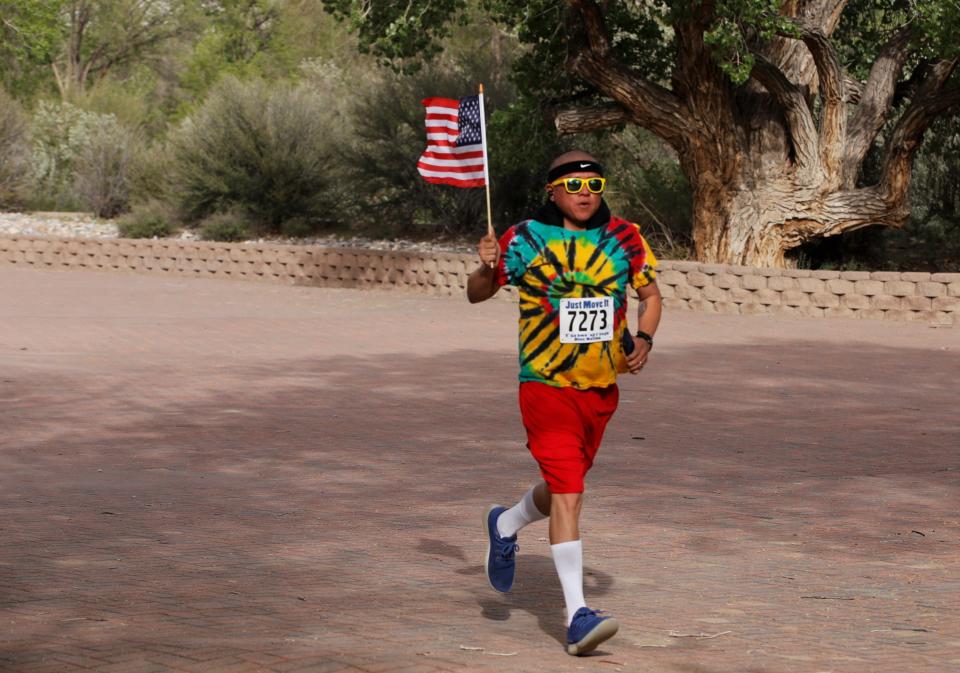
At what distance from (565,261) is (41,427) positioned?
6.85 meters

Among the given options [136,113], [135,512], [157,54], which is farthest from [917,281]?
[157,54]

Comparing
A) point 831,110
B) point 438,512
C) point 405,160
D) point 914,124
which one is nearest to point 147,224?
point 405,160

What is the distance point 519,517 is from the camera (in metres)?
6.12

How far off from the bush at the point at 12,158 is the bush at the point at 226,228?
912 cm

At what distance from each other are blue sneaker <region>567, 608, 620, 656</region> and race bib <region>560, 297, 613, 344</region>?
972 mm

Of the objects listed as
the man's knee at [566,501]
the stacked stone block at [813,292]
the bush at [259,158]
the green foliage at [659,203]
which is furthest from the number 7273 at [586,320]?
the bush at [259,158]

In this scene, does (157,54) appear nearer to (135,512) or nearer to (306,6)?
(306,6)

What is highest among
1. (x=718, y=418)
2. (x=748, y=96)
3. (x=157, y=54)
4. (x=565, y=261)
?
(x=157, y=54)

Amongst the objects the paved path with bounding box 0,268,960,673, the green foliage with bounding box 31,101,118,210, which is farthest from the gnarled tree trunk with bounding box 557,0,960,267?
the green foliage with bounding box 31,101,118,210

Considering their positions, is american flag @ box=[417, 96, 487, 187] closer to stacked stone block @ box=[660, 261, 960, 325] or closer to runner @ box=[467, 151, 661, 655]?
runner @ box=[467, 151, 661, 655]

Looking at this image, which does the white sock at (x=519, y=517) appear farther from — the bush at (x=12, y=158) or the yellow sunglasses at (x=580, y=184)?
the bush at (x=12, y=158)

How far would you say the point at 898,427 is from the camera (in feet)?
38.6

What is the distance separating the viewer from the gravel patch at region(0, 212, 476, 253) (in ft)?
100

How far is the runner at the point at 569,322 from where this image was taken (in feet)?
18.3
